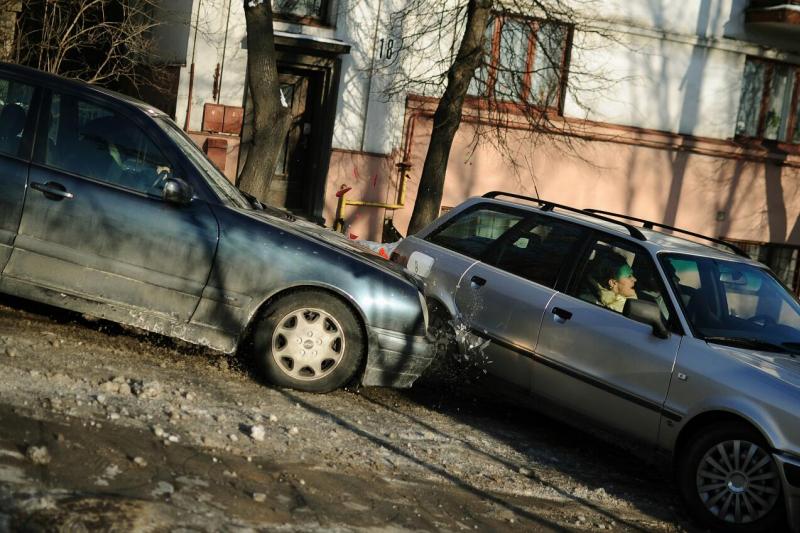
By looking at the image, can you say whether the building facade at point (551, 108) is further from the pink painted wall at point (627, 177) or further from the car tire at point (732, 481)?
the car tire at point (732, 481)

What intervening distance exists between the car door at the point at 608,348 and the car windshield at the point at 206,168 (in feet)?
7.76

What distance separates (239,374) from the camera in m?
7.88

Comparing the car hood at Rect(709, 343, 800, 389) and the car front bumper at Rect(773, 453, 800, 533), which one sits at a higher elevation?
the car hood at Rect(709, 343, 800, 389)

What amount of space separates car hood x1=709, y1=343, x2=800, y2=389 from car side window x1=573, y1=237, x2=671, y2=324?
0.64m

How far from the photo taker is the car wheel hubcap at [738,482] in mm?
6570

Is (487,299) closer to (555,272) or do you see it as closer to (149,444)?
(555,272)

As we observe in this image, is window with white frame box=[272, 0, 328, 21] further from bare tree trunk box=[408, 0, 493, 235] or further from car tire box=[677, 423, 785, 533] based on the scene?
car tire box=[677, 423, 785, 533]

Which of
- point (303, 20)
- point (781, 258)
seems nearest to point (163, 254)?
point (303, 20)

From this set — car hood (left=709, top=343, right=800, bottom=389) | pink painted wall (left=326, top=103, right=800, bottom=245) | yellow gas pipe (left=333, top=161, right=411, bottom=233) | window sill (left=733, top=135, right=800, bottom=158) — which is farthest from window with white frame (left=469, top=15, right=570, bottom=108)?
car hood (left=709, top=343, right=800, bottom=389)

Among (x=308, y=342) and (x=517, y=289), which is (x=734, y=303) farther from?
(x=308, y=342)

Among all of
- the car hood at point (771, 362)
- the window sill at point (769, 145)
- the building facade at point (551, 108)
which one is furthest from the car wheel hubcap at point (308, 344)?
the window sill at point (769, 145)

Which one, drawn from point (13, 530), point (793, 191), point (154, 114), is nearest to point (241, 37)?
point (154, 114)

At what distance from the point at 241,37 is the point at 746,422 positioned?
11840mm

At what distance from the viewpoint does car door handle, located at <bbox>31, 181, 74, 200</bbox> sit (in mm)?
7512
